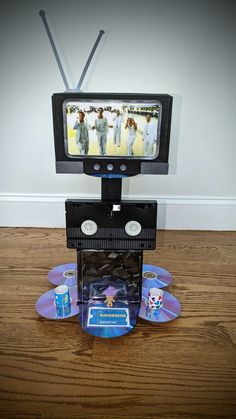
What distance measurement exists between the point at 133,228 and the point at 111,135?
343 mm

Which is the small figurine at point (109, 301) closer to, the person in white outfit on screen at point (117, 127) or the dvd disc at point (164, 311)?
the dvd disc at point (164, 311)

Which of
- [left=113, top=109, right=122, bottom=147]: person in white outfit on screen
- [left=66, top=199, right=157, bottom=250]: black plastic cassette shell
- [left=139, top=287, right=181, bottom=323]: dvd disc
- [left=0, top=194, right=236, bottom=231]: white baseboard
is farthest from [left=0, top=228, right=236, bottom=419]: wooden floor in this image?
[left=113, top=109, right=122, bottom=147]: person in white outfit on screen

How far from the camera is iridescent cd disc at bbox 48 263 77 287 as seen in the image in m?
1.29

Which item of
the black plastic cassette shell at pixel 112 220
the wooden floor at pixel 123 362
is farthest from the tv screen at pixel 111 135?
the wooden floor at pixel 123 362

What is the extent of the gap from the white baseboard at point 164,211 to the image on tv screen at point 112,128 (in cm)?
86

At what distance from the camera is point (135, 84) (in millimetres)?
1609

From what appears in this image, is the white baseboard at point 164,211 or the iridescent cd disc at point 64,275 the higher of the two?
the white baseboard at point 164,211

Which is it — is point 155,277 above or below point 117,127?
below

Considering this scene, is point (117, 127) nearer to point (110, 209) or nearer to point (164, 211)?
point (110, 209)

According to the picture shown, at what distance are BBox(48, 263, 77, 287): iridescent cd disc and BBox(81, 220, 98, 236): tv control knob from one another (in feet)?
1.17

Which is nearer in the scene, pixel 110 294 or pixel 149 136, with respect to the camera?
pixel 149 136

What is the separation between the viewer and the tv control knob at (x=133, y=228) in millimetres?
1029

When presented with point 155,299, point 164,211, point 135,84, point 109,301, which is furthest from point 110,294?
point 135,84

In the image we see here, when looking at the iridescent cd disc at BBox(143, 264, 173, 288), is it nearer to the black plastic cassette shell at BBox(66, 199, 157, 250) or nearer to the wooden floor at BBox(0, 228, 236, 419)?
the wooden floor at BBox(0, 228, 236, 419)
